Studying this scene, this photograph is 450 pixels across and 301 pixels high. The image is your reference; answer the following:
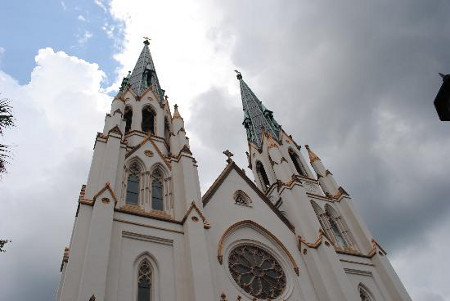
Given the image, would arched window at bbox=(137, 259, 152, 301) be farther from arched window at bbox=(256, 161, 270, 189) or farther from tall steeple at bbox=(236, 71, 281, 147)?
tall steeple at bbox=(236, 71, 281, 147)

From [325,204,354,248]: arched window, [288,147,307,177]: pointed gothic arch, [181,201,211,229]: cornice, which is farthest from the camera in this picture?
[288,147,307,177]: pointed gothic arch

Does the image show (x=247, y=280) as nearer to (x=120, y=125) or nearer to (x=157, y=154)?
(x=157, y=154)

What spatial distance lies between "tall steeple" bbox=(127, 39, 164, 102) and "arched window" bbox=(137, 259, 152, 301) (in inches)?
555

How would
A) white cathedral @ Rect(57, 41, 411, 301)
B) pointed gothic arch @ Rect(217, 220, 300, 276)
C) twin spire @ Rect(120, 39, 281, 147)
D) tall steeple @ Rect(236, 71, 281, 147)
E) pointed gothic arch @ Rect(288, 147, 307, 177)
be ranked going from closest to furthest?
1. white cathedral @ Rect(57, 41, 411, 301)
2. pointed gothic arch @ Rect(217, 220, 300, 276)
3. pointed gothic arch @ Rect(288, 147, 307, 177)
4. twin spire @ Rect(120, 39, 281, 147)
5. tall steeple @ Rect(236, 71, 281, 147)

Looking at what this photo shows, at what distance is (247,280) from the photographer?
617 inches

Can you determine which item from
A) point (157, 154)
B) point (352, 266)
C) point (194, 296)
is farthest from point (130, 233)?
point (352, 266)

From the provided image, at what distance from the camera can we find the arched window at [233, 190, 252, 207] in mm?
19209

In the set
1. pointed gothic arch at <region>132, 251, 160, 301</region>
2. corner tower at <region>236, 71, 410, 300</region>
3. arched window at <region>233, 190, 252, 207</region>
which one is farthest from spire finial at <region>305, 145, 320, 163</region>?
pointed gothic arch at <region>132, 251, 160, 301</region>

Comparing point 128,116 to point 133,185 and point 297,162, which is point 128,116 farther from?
point 297,162

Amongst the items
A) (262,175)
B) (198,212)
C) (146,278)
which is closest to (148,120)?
(262,175)

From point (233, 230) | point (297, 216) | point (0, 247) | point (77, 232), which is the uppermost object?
point (297, 216)

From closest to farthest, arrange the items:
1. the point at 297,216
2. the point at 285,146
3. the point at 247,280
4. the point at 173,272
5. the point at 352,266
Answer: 1. the point at 173,272
2. the point at 247,280
3. the point at 352,266
4. the point at 297,216
5. the point at 285,146

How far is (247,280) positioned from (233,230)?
247 centimetres

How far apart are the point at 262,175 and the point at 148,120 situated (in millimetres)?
9139
